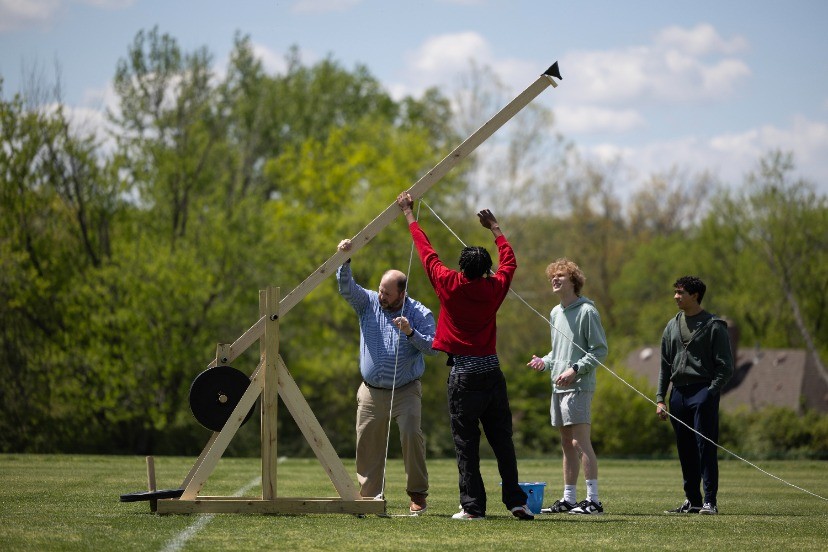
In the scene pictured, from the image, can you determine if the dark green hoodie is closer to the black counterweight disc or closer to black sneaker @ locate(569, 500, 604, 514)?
black sneaker @ locate(569, 500, 604, 514)

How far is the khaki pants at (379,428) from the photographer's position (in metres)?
9.70

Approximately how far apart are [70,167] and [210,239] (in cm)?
475

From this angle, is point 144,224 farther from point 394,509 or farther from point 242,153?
point 394,509

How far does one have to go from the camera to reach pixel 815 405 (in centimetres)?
4975

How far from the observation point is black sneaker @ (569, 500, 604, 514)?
9992mm

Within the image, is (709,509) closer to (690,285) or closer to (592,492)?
(592,492)

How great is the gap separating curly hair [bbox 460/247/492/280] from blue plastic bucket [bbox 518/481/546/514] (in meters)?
1.94

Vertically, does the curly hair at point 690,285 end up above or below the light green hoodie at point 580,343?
above

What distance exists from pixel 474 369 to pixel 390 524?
133 centimetres

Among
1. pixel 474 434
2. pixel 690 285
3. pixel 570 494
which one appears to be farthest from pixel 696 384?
pixel 474 434

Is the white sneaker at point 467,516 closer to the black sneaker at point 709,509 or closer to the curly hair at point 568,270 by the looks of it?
the black sneaker at point 709,509

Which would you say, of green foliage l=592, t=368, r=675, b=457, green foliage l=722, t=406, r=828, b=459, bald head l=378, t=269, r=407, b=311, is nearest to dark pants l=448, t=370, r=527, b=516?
bald head l=378, t=269, r=407, b=311

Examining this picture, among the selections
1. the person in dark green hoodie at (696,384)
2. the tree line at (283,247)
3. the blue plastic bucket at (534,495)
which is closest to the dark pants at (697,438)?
the person in dark green hoodie at (696,384)

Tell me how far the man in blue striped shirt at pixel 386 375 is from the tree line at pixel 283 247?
22459 mm
